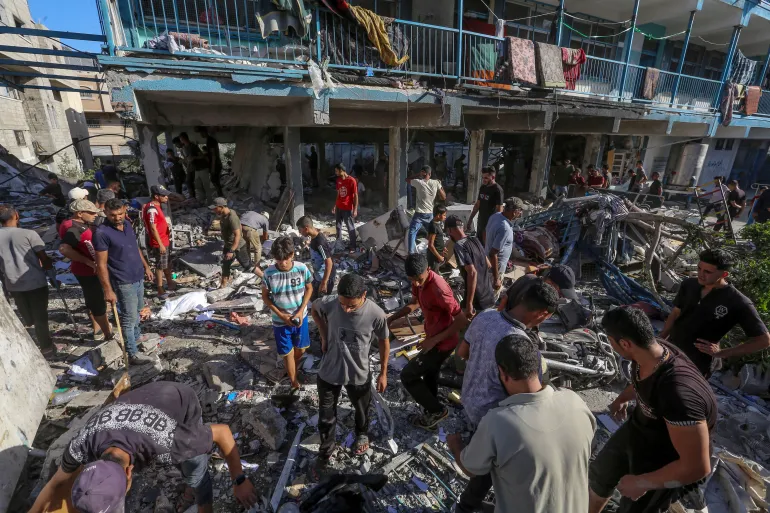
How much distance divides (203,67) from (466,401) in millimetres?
5831

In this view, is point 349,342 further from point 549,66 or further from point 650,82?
point 650,82

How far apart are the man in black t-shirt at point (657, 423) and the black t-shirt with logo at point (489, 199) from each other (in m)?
4.50

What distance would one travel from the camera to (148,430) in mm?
1809

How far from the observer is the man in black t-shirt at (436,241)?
5.68m

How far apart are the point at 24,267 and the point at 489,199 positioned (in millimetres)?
6211

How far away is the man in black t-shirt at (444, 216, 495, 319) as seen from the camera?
3666 mm

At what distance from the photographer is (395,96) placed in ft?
23.1

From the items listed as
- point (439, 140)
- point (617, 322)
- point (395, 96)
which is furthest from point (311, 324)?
point (439, 140)

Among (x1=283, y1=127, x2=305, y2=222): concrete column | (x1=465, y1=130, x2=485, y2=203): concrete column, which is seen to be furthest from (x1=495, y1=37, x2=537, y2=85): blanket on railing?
(x1=283, y1=127, x2=305, y2=222): concrete column

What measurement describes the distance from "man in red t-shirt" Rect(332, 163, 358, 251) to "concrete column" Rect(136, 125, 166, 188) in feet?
11.9

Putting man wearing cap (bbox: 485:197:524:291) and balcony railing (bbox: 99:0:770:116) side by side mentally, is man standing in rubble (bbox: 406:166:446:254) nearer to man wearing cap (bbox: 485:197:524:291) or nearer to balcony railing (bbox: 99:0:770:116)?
man wearing cap (bbox: 485:197:524:291)

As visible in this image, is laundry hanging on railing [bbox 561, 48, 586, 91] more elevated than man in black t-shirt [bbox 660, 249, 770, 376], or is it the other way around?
laundry hanging on railing [bbox 561, 48, 586, 91]

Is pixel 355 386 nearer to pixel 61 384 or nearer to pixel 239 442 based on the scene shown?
pixel 239 442

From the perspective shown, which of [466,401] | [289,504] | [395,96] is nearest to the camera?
[466,401]
